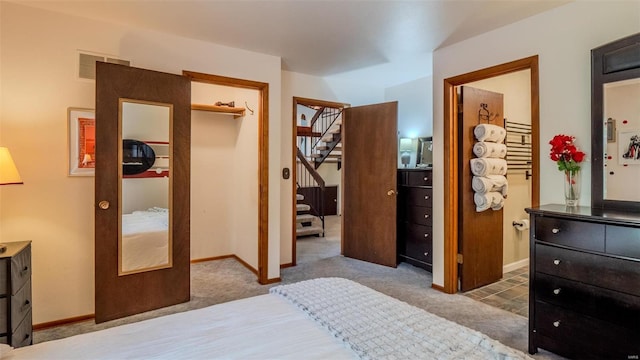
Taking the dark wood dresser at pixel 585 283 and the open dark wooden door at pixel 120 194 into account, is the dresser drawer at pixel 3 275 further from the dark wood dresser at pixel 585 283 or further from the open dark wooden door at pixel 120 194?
the dark wood dresser at pixel 585 283

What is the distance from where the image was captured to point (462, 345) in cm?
109

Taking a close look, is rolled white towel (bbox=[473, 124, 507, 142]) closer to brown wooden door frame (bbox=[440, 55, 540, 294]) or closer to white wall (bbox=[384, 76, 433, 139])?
brown wooden door frame (bbox=[440, 55, 540, 294])

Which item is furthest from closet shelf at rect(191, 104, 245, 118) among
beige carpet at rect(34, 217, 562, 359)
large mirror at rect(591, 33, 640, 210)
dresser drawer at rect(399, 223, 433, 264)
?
large mirror at rect(591, 33, 640, 210)

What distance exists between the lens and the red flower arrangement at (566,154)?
7.12ft

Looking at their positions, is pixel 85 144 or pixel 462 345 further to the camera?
pixel 85 144

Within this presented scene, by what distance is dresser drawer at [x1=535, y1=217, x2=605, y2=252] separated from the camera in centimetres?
182

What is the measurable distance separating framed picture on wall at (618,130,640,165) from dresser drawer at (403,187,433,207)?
6.22 ft

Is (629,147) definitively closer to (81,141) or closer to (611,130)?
(611,130)

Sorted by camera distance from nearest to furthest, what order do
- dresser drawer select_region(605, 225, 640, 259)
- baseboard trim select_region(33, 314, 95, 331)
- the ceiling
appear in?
dresser drawer select_region(605, 225, 640, 259) → the ceiling → baseboard trim select_region(33, 314, 95, 331)

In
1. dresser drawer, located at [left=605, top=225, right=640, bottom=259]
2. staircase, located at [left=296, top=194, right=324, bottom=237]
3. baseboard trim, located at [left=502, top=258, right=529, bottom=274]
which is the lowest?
baseboard trim, located at [left=502, top=258, right=529, bottom=274]

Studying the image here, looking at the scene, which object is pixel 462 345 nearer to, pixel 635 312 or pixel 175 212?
pixel 635 312

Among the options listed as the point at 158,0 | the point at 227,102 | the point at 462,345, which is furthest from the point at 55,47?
the point at 462,345

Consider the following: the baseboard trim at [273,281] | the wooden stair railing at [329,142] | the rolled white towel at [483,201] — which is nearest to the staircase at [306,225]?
the wooden stair railing at [329,142]

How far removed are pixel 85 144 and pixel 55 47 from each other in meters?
0.77
